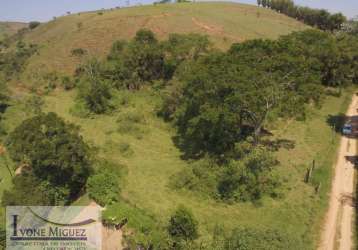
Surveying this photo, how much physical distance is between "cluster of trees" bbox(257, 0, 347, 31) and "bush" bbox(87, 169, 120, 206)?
9213cm

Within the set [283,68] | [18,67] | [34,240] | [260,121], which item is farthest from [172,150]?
[18,67]

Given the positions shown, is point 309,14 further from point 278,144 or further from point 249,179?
point 249,179

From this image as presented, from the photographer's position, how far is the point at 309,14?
4131 inches

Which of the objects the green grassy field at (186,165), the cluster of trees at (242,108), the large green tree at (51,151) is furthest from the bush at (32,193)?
the cluster of trees at (242,108)

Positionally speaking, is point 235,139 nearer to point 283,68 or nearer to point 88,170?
point 283,68

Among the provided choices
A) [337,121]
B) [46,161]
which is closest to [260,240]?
[46,161]

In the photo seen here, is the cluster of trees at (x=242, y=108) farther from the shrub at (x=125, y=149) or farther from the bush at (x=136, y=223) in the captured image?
the bush at (x=136, y=223)

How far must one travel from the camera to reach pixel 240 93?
28188mm

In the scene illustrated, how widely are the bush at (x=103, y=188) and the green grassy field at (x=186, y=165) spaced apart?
Result: 0.93 m

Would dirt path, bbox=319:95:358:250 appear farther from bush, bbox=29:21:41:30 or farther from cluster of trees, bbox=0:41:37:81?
bush, bbox=29:21:41:30

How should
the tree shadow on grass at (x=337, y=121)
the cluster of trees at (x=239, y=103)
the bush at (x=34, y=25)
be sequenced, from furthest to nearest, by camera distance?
the bush at (x=34, y=25) < the tree shadow on grass at (x=337, y=121) < the cluster of trees at (x=239, y=103)

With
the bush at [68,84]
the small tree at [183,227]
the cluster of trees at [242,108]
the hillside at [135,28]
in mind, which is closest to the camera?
the small tree at [183,227]

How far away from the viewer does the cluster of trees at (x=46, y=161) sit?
2308 cm

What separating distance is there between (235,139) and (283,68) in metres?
8.66
